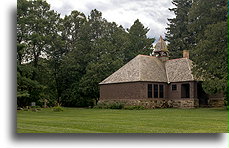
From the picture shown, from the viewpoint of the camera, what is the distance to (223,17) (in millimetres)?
27703

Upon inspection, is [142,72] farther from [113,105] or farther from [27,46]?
[27,46]

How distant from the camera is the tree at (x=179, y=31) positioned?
174 feet

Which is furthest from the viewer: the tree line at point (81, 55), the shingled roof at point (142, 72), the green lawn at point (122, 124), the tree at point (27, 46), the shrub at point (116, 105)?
the tree line at point (81, 55)

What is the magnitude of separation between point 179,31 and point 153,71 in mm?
20643

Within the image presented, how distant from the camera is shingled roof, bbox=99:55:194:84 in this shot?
35031 mm

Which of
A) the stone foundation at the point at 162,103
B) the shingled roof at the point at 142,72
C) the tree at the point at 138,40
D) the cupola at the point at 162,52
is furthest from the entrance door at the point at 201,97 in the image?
the tree at the point at 138,40

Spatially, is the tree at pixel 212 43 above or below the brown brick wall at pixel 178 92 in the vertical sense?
above

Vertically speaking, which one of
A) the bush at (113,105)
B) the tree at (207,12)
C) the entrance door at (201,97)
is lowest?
the bush at (113,105)

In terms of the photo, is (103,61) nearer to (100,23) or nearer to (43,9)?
(100,23)

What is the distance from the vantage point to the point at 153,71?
36.4 meters

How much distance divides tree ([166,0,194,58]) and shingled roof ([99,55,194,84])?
49.5 ft

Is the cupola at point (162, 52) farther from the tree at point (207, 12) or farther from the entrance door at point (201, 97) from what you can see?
the tree at point (207, 12)

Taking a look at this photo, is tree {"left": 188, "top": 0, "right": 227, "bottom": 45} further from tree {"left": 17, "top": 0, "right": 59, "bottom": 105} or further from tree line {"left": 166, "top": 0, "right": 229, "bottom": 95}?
tree {"left": 17, "top": 0, "right": 59, "bottom": 105}

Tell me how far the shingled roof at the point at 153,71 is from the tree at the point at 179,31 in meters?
15.1
